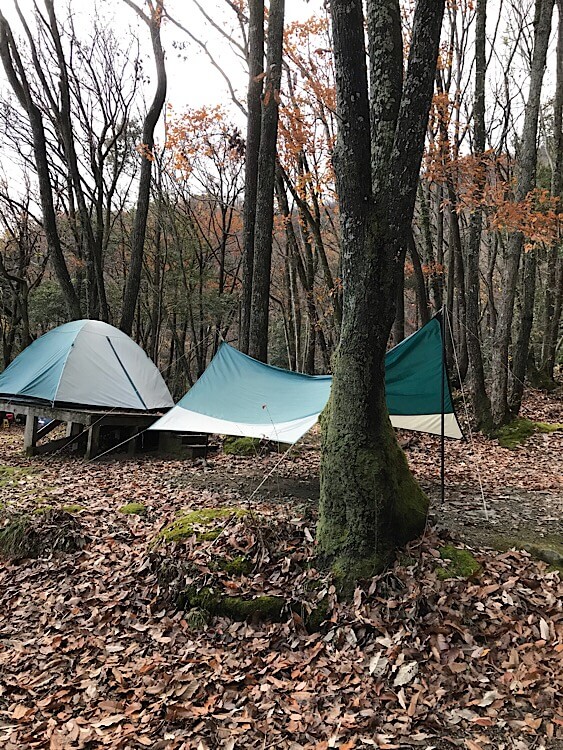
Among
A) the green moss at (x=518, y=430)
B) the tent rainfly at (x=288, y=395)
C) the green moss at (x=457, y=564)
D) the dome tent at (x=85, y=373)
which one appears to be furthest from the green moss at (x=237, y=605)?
the green moss at (x=518, y=430)

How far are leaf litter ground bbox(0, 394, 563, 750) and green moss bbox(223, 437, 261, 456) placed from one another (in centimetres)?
253

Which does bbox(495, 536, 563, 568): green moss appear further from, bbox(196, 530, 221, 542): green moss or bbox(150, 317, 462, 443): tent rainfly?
bbox(196, 530, 221, 542): green moss

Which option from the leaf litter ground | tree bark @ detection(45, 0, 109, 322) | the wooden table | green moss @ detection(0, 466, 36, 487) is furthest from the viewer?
tree bark @ detection(45, 0, 109, 322)

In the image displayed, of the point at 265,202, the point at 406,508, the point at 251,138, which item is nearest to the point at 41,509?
the point at 406,508

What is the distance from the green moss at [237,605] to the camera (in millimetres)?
2936

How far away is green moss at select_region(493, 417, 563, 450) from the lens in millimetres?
6652

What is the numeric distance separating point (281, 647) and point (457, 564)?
1.09 m

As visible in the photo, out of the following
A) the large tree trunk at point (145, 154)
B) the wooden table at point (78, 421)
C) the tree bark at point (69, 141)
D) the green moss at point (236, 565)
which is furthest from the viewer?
the tree bark at point (69, 141)

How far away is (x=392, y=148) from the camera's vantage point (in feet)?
9.66

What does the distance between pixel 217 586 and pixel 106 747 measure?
3.33 ft


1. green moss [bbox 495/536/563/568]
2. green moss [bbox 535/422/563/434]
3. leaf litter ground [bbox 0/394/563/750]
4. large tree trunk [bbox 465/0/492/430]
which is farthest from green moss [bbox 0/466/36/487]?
green moss [bbox 535/422/563/434]

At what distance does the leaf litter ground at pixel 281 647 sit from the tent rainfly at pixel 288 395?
0.83 metres

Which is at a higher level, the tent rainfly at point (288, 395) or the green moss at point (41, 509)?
the tent rainfly at point (288, 395)

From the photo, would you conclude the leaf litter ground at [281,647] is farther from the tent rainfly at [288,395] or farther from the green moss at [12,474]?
the green moss at [12,474]
